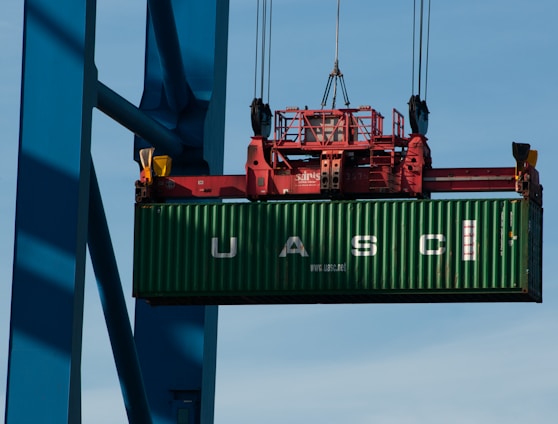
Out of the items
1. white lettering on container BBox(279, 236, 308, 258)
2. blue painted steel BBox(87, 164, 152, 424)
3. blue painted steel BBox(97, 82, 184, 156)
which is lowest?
blue painted steel BBox(87, 164, 152, 424)

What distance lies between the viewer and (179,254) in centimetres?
4378

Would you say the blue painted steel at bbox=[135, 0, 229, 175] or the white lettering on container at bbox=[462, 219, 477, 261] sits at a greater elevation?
the blue painted steel at bbox=[135, 0, 229, 175]

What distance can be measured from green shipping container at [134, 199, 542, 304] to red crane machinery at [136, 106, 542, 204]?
0.60 m

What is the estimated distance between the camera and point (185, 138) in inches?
1906

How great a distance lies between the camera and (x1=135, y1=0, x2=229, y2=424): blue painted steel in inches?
1861

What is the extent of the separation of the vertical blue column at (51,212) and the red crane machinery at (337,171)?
6654 mm

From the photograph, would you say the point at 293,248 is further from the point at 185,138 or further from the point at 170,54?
the point at 170,54

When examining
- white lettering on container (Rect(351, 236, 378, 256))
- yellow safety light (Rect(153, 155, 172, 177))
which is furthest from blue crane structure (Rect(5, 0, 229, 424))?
white lettering on container (Rect(351, 236, 378, 256))

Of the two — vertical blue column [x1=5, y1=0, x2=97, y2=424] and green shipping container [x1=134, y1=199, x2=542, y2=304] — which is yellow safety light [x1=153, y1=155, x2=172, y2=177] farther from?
vertical blue column [x1=5, y1=0, x2=97, y2=424]

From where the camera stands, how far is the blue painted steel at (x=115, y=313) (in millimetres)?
41219

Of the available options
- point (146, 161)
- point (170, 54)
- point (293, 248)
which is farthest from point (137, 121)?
point (293, 248)

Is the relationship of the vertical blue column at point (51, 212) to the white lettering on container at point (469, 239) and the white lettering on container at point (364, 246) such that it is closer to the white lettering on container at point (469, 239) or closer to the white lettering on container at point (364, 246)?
the white lettering on container at point (364, 246)

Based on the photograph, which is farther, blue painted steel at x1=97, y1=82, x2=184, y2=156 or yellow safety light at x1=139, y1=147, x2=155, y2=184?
yellow safety light at x1=139, y1=147, x2=155, y2=184

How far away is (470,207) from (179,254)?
799 cm
